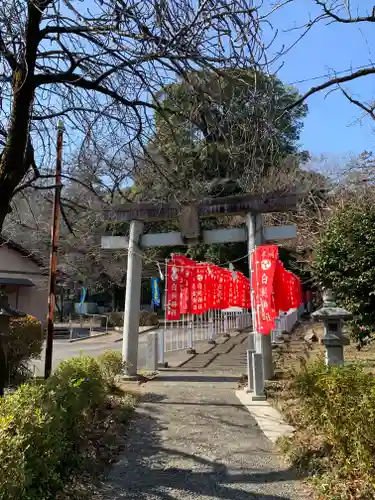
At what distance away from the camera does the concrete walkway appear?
14.9 feet

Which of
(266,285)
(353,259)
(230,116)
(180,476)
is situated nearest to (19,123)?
(230,116)

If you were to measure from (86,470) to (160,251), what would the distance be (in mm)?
30068

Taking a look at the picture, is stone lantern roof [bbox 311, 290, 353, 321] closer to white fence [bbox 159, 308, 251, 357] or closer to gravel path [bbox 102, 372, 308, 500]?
gravel path [bbox 102, 372, 308, 500]

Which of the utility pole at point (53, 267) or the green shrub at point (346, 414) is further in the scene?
the utility pole at point (53, 267)

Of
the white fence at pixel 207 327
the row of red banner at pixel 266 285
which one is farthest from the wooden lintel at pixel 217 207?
the white fence at pixel 207 327

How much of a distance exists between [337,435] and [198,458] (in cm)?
189

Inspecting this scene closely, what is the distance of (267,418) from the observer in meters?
7.58

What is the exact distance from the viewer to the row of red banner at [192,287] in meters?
13.6

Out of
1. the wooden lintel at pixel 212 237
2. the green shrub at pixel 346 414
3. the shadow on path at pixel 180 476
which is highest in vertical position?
the wooden lintel at pixel 212 237

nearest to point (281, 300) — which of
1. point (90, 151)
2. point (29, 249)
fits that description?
point (90, 151)

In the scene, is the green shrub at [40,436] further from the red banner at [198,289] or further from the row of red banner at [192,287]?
the red banner at [198,289]

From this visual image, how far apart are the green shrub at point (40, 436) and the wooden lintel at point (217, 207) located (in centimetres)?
641

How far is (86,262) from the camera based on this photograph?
34.4 metres

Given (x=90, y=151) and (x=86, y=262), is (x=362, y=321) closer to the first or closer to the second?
(x=90, y=151)
